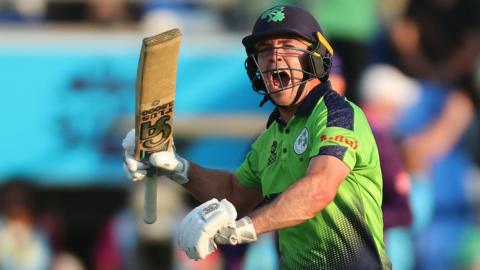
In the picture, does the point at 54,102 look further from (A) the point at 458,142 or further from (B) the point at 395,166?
(B) the point at 395,166

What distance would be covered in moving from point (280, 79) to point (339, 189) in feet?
1.68

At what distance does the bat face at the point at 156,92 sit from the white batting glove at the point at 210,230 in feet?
2.46

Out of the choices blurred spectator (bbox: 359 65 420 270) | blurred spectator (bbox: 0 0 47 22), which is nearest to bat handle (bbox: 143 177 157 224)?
blurred spectator (bbox: 359 65 420 270)

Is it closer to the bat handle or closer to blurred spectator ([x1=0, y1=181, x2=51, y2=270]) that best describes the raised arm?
the bat handle

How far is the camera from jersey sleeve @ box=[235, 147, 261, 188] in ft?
20.1

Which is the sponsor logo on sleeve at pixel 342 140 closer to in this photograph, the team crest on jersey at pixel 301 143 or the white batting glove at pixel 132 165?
the team crest on jersey at pixel 301 143

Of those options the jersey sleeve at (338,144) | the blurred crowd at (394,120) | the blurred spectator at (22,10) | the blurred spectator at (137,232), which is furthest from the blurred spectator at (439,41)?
the jersey sleeve at (338,144)

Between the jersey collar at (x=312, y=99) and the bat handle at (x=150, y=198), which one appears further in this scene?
the bat handle at (x=150, y=198)

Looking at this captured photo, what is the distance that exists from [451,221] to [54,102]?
10.6 feet

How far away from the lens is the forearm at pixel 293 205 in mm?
5215

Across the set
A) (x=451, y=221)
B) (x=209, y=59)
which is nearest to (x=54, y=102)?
(x=209, y=59)

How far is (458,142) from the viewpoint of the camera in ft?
35.0

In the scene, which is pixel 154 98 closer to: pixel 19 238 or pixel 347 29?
pixel 347 29

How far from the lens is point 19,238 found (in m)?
10.8
